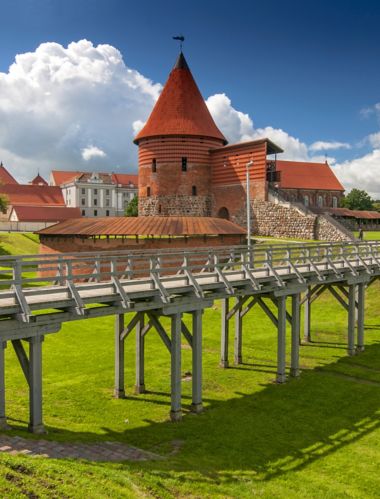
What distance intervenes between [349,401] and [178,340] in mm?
5552

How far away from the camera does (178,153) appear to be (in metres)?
49.8

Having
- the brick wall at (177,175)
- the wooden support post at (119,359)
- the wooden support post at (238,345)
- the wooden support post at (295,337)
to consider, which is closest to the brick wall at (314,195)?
the brick wall at (177,175)

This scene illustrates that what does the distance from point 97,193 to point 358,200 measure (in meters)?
50.0

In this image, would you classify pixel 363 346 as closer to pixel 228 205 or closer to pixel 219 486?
pixel 219 486

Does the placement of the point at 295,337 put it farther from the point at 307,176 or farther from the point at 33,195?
the point at 33,195

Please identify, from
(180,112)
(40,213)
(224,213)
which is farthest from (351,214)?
(40,213)

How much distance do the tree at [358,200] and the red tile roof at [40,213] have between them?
169 ft

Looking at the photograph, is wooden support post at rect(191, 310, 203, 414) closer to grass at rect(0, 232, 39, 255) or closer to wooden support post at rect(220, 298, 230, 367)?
wooden support post at rect(220, 298, 230, 367)

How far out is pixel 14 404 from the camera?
1455cm

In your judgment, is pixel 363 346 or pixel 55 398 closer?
pixel 55 398

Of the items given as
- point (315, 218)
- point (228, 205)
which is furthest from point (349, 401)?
A: point (228, 205)

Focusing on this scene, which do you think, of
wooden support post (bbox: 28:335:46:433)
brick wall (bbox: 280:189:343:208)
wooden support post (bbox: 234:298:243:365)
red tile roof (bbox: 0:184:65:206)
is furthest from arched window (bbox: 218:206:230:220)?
red tile roof (bbox: 0:184:65:206)

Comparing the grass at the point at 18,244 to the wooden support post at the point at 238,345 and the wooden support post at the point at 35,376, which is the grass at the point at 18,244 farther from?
the wooden support post at the point at 35,376

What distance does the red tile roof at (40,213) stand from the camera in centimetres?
7412
